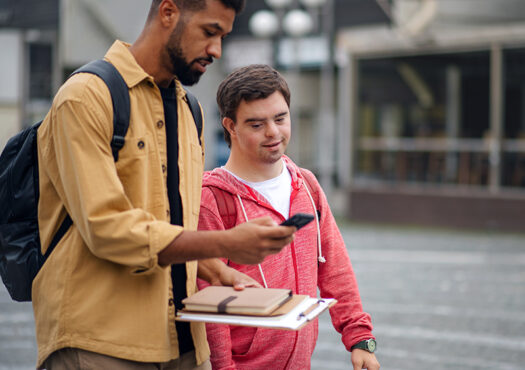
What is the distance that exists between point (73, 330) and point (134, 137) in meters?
0.54

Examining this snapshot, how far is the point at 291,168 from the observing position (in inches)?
115

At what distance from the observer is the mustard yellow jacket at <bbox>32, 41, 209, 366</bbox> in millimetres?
1945

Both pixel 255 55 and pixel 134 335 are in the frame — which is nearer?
pixel 134 335

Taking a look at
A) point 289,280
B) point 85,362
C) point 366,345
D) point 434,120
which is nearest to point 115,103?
point 85,362

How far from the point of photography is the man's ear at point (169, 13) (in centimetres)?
212

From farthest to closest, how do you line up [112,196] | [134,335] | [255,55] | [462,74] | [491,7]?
[255,55]
[462,74]
[491,7]
[134,335]
[112,196]

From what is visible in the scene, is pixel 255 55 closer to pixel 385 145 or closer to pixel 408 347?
pixel 385 145

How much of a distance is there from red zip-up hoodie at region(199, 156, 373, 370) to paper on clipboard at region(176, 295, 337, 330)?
0.40 meters

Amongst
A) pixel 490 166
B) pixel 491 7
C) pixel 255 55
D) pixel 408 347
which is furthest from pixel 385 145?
pixel 408 347

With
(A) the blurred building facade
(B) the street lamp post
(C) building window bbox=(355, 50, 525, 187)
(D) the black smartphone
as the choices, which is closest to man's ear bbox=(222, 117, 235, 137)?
(D) the black smartphone

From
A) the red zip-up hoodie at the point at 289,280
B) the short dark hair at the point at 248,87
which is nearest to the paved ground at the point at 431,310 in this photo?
the red zip-up hoodie at the point at 289,280

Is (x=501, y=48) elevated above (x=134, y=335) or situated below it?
above

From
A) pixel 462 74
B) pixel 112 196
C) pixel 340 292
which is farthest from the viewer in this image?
pixel 462 74

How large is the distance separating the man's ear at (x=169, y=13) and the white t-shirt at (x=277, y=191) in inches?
31.0
